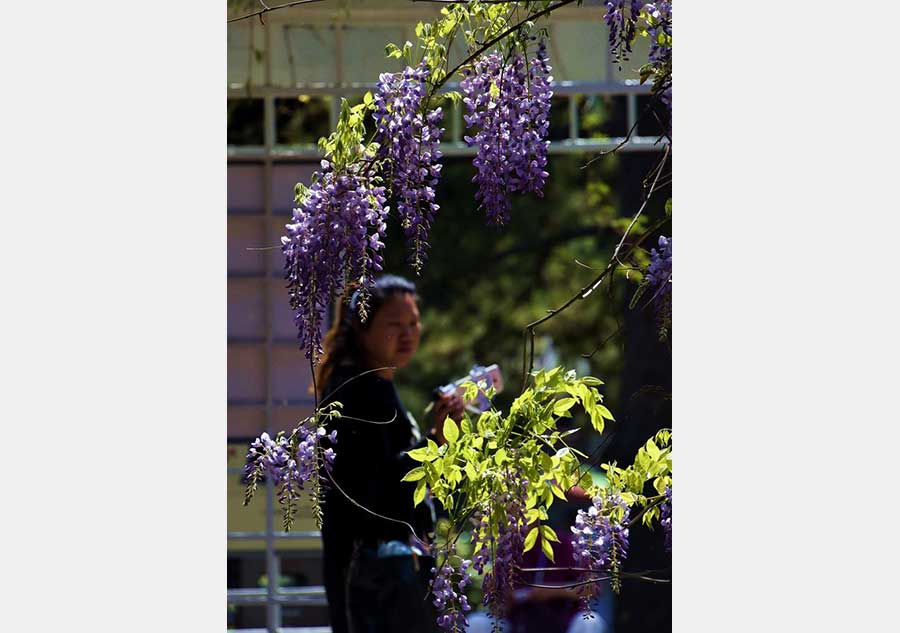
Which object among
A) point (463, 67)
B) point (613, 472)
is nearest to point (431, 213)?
point (463, 67)

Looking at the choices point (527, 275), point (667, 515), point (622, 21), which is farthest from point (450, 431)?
point (527, 275)

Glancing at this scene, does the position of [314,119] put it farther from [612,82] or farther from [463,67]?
[612,82]

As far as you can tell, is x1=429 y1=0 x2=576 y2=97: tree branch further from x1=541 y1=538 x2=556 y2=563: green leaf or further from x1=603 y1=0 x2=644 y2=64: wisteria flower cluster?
x1=541 y1=538 x2=556 y2=563: green leaf

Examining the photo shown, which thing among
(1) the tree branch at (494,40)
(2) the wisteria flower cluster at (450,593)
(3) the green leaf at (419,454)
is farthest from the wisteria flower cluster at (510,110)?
(2) the wisteria flower cluster at (450,593)

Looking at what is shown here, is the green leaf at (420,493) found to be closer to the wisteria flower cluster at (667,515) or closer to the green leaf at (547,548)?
the green leaf at (547,548)

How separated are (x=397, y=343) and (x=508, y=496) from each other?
20.0 inches

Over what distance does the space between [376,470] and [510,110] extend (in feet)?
3.00

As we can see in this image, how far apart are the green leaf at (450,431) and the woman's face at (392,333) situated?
23cm

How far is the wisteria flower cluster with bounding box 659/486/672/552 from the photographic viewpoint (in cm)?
288

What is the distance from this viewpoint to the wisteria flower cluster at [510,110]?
281 centimetres

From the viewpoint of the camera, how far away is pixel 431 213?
280cm

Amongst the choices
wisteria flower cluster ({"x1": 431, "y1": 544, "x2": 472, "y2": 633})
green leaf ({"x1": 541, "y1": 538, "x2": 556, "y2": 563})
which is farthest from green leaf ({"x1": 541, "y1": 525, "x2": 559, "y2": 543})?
wisteria flower cluster ({"x1": 431, "y1": 544, "x2": 472, "y2": 633})

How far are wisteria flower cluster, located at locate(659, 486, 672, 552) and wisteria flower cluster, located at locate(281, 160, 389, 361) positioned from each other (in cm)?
86

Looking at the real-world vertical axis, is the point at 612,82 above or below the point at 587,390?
above
